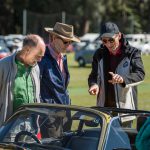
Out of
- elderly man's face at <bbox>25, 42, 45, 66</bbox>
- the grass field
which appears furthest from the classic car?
the grass field

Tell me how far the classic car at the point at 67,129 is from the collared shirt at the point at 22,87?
497mm

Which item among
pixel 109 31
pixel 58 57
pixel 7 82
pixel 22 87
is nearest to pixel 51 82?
pixel 58 57

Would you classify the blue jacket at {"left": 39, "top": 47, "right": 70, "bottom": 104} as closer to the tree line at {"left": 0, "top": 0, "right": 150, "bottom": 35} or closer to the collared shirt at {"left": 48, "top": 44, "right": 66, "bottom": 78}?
the collared shirt at {"left": 48, "top": 44, "right": 66, "bottom": 78}

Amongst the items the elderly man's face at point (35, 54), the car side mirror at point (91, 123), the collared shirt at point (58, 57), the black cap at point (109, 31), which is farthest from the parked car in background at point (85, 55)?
the car side mirror at point (91, 123)

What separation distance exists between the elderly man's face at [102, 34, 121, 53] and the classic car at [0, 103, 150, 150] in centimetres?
150

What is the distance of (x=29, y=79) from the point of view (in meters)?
6.73

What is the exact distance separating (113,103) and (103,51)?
659 mm

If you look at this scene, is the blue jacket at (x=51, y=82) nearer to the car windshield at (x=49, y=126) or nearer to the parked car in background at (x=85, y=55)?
the car windshield at (x=49, y=126)

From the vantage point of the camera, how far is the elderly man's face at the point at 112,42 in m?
7.42

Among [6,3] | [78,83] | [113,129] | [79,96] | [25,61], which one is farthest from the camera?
[6,3]

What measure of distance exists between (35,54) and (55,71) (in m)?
0.77

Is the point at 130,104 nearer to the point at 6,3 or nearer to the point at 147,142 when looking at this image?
the point at 147,142

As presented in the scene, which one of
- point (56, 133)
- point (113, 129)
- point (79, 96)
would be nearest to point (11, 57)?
point (56, 133)

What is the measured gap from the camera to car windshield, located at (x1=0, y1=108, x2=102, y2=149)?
5.80 meters
